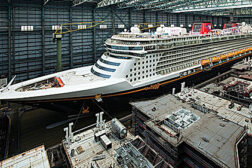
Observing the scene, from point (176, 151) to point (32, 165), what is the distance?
703cm

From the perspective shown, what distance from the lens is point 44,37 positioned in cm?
2570

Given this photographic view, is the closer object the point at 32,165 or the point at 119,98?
the point at 32,165

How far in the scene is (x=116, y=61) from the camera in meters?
16.9

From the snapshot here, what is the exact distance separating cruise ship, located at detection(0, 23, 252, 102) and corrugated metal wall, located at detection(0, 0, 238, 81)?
9.64 meters

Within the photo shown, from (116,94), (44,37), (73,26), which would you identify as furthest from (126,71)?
(73,26)

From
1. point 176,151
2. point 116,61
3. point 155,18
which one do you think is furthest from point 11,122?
point 155,18

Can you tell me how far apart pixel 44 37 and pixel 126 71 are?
16.8m

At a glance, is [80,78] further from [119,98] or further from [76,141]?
[76,141]

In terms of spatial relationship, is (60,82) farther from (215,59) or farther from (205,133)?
(215,59)

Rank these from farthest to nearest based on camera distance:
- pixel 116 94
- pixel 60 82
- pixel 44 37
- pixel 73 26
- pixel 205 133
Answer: pixel 73 26 → pixel 44 37 → pixel 60 82 → pixel 116 94 → pixel 205 133

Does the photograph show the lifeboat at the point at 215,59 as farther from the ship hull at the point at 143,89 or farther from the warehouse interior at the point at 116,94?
the ship hull at the point at 143,89

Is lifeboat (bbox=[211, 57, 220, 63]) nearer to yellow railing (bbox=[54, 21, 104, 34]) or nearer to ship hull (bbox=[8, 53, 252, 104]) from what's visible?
ship hull (bbox=[8, 53, 252, 104])

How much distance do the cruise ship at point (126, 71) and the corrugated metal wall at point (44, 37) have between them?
964cm

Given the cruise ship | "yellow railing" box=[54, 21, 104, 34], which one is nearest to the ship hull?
the cruise ship
